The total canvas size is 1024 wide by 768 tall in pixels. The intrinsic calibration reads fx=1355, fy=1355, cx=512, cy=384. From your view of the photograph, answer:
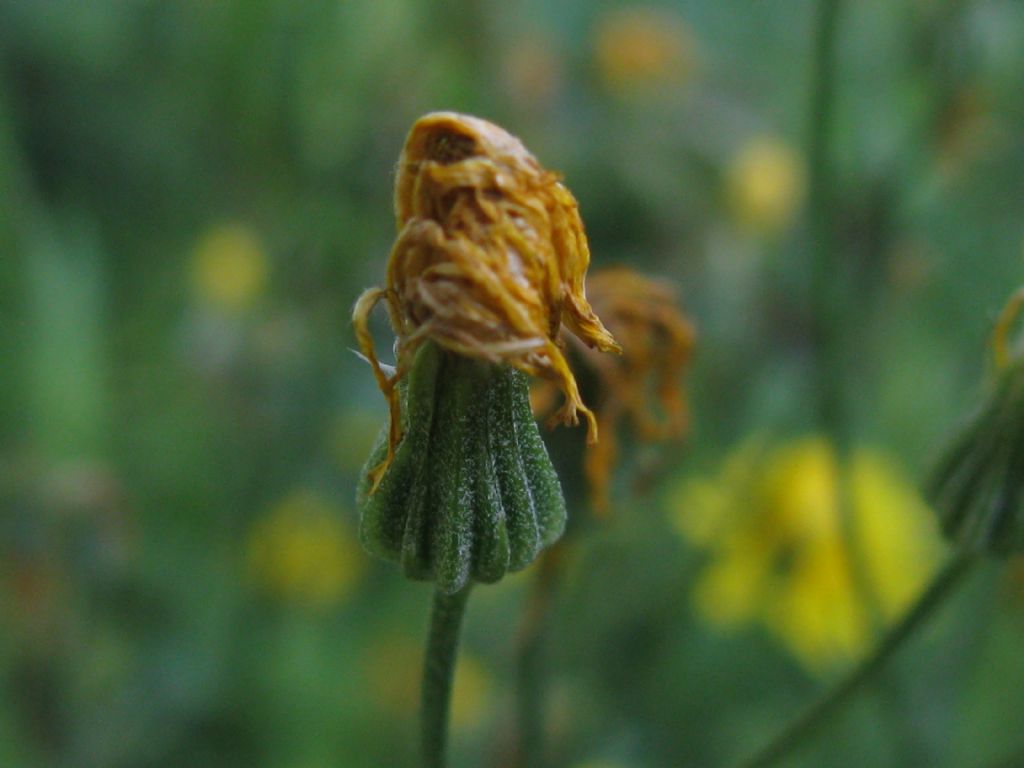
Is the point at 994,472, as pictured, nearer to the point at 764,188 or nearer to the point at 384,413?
the point at 384,413

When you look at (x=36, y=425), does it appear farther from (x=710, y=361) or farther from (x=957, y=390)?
(x=957, y=390)

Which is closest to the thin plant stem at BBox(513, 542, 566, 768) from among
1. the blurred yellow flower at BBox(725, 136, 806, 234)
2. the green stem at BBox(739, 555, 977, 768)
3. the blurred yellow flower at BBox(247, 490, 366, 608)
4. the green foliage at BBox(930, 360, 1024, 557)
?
the green stem at BBox(739, 555, 977, 768)

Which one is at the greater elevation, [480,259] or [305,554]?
[480,259]

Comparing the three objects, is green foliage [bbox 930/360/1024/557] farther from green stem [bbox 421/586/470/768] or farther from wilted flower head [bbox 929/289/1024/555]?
green stem [bbox 421/586/470/768]

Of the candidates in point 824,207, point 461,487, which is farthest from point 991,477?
point 824,207

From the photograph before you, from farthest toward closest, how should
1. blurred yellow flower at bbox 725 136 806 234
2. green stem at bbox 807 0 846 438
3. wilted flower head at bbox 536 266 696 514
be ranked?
blurred yellow flower at bbox 725 136 806 234
green stem at bbox 807 0 846 438
wilted flower head at bbox 536 266 696 514

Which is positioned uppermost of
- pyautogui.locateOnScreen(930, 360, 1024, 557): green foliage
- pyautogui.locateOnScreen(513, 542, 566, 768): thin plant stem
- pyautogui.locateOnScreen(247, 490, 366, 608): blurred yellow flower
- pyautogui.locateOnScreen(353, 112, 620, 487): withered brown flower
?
pyautogui.locateOnScreen(353, 112, 620, 487): withered brown flower
